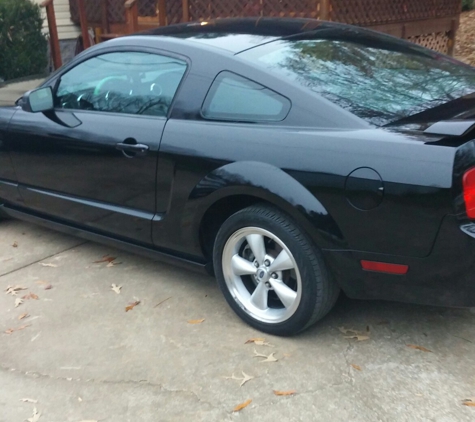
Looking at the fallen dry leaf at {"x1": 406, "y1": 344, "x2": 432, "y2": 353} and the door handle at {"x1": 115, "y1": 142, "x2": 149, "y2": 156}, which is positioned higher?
the door handle at {"x1": 115, "y1": 142, "x2": 149, "y2": 156}

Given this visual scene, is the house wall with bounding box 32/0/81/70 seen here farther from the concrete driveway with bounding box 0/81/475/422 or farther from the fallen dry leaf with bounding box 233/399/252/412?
the fallen dry leaf with bounding box 233/399/252/412

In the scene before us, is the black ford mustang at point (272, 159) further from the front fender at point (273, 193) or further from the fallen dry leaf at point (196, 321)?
the fallen dry leaf at point (196, 321)

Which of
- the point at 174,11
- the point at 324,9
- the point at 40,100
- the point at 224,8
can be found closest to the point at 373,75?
the point at 40,100

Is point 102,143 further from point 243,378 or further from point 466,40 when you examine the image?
point 466,40

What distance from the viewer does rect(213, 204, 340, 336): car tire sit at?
10.4 ft

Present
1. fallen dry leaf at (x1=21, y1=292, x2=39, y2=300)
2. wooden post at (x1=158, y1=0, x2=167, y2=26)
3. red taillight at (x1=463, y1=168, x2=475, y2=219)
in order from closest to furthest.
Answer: red taillight at (x1=463, y1=168, x2=475, y2=219) < fallen dry leaf at (x1=21, y1=292, x2=39, y2=300) < wooden post at (x1=158, y1=0, x2=167, y2=26)

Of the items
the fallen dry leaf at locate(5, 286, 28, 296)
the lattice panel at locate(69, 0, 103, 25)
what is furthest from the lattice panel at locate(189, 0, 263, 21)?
the fallen dry leaf at locate(5, 286, 28, 296)

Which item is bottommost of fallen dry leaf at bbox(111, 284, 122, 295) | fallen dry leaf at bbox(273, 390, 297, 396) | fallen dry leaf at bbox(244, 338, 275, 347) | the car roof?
fallen dry leaf at bbox(111, 284, 122, 295)

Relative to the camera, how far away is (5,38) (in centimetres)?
949

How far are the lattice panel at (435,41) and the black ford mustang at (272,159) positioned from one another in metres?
6.98

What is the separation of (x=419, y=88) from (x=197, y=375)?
6.41 feet

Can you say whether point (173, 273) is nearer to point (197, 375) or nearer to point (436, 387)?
point (197, 375)

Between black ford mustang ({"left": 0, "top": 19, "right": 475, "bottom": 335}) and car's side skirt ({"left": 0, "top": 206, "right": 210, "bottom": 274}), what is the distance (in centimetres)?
2

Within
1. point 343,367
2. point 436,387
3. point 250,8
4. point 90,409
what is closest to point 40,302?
point 90,409
